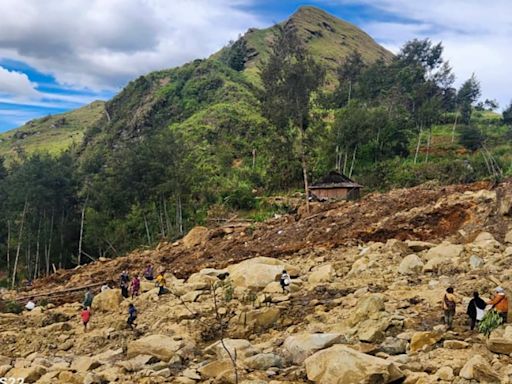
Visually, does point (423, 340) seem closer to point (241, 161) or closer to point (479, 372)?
point (479, 372)

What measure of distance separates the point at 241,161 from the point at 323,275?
3274 cm

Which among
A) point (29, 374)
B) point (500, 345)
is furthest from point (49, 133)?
point (500, 345)

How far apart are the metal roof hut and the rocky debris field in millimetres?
8128

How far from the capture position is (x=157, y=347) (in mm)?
10219

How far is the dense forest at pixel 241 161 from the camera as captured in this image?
104 feet

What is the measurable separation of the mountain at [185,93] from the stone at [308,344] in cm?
3348

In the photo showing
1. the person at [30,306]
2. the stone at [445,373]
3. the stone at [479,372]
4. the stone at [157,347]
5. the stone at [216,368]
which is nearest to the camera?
the stone at [479,372]

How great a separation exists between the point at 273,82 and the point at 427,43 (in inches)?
1659

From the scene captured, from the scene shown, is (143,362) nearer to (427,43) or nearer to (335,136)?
(335,136)

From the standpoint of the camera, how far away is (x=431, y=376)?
701 centimetres

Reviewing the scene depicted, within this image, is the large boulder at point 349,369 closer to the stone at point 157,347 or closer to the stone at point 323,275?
the stone at point 157,347

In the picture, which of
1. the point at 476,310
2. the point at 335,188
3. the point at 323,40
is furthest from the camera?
the point at 323,40

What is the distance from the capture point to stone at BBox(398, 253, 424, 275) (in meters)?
12.9

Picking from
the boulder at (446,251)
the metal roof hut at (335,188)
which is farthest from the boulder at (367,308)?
the metal roof hut at (335,188)
